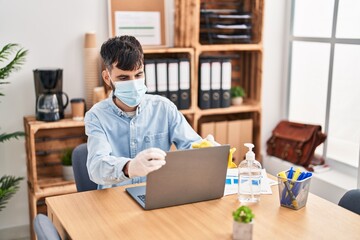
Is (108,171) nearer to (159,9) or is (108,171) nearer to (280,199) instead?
(280,199)

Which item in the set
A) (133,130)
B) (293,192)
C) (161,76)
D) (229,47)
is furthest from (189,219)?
(229,47)

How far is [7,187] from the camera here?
2.90m

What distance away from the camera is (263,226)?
1.61 m

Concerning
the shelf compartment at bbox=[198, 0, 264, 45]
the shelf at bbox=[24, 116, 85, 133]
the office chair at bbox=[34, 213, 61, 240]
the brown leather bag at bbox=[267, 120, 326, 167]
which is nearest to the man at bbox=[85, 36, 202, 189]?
the office chair at bbox=[34, 213, 61, 240]

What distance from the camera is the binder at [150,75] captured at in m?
3.08

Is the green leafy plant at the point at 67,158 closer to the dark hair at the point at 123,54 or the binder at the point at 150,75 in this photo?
the binder at the point at 150,75

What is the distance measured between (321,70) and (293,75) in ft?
1.02

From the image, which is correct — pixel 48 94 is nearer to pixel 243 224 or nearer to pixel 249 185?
pixel 249 185

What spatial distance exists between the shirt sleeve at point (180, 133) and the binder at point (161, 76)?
944 mm

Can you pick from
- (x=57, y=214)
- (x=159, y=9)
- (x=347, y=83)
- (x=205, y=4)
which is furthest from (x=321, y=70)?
(x=57, y=214)

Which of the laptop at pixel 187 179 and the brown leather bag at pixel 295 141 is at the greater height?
the laptop at pixel 187 179

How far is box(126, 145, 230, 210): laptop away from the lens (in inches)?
65.5

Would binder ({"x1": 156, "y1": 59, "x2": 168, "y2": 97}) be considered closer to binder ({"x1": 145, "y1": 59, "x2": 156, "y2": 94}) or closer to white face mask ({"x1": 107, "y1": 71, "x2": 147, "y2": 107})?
binder ({"x1": 145, "y1": 59, "x2": 156, "y2": 94})

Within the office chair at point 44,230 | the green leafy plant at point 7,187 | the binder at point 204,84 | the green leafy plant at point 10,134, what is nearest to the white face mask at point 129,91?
the office chair at point 44,230
